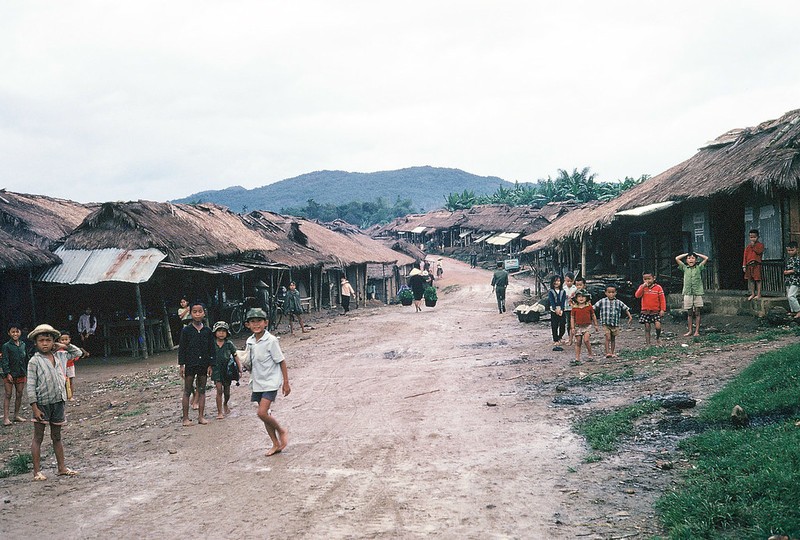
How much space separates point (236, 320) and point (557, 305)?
1144 centimetres

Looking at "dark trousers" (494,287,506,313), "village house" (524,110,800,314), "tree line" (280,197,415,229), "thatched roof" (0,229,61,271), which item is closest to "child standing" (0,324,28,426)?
"thatched roof" (0,229,61,271)

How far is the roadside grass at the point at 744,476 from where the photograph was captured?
4164 mm

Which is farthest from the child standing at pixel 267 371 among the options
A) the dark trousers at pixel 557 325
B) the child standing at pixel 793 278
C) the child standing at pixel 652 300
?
the child standing at pixel 793 278

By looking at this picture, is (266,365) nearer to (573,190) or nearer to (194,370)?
(194,370)

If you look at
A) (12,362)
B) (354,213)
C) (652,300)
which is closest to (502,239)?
(652,300)

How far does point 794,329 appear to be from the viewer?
1088cm

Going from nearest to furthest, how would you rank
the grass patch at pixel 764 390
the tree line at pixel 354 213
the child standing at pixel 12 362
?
the grass patch at pixel 764 390 < the child standing at pixel 12 362 < the tree line at pixel 354 213

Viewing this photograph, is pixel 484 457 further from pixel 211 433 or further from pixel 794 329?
pixel 794 329

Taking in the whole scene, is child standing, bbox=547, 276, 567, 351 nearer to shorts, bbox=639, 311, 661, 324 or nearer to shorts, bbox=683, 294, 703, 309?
shorts, bbox=639, 311, 661, 324

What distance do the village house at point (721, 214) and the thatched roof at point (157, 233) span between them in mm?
11295

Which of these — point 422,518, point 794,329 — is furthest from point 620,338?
point 422,518

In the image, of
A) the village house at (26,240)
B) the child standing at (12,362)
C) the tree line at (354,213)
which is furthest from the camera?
the tree line at (354,213)

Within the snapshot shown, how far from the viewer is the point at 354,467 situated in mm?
6082

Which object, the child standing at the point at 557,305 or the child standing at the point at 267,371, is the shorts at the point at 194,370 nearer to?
the child standing at the point at 267,371
